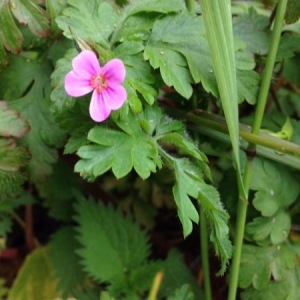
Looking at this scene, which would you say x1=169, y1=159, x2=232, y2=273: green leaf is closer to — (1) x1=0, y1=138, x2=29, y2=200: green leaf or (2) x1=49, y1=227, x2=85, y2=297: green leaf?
(1) x1=0, y1=138, x2=29, y2=200: green leaf

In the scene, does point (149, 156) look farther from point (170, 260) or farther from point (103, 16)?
point (170, 260)

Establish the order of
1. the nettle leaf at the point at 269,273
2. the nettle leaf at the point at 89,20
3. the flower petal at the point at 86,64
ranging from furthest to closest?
the nettle leaf at the point at 269,273, the nettle leaf at the point at 89,20, the flower petal at the point at 86,64

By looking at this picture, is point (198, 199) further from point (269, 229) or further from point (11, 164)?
point (11, 164)

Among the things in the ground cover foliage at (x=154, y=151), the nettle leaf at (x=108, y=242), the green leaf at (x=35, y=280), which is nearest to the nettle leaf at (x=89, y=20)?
the ground cover foliage at (x=154, y=151)

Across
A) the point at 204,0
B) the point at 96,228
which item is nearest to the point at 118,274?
the point at 96,228

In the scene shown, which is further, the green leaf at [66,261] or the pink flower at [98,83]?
the green leaf at [66,261]

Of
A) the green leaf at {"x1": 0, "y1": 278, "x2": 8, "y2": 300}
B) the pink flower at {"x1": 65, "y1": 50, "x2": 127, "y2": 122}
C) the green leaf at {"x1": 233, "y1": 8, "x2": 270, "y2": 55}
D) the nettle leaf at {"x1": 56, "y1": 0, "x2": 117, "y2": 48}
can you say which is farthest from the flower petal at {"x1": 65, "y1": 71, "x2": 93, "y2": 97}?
the green leaf at {"x1": 0, "y1": 278, "x2": 8, "y2": 300}

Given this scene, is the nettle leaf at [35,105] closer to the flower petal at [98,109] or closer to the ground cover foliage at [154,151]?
the ground cover foliage at [154,151]
